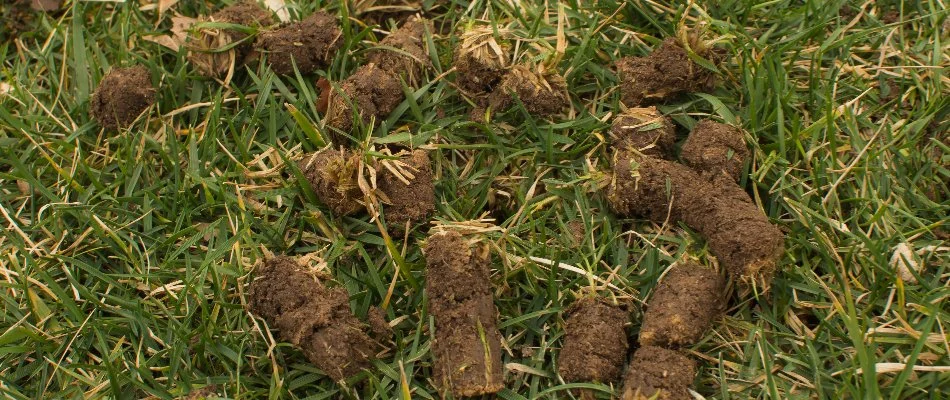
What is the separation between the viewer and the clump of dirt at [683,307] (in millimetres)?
2365

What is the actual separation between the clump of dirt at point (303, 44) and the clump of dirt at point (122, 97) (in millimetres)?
424

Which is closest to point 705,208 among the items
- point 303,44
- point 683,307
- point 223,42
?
point 683,307

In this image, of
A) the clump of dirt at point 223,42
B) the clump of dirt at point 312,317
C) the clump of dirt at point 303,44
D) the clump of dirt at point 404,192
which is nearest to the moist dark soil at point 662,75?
the clump of dirt at point 404,192

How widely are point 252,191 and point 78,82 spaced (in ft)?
2.89

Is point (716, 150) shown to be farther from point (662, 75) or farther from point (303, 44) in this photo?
point (303, 44)

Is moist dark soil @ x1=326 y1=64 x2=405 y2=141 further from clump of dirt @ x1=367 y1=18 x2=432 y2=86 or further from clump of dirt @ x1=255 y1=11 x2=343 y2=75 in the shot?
clump of dirt @ x1=255 y1=11 x2=343 y2=75

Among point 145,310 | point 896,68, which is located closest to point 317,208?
point 145,310

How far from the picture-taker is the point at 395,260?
8.29 feet

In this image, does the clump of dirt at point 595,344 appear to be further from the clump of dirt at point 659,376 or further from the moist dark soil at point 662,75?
the moist dark soil at point 662,75

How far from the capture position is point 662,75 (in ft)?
8.98

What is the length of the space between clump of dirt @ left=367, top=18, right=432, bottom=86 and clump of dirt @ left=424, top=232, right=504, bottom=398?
0.72 m

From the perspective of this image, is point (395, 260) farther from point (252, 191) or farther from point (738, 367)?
point (738, 367)

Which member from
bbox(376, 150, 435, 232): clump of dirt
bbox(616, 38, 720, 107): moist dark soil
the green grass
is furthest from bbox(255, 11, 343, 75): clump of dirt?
bbox(616, 38, 720, 107): moist dark soil

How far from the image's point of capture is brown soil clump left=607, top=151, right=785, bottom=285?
2402 millimetres
